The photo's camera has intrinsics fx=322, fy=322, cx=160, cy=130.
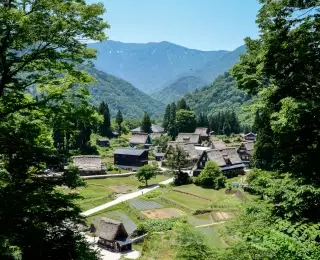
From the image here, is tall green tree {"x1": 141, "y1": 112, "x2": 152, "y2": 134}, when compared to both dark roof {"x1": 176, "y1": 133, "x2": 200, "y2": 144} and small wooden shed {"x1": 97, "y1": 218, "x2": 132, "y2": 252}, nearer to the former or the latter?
dark roof {"x1": 176, "y1": 133, "x2": 200, "y2": 144}

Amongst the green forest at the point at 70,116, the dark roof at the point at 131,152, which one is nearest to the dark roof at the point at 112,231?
the green forest at the point at 70,116

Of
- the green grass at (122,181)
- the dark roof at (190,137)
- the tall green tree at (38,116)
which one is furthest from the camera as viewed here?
the dark roof at (190,137)

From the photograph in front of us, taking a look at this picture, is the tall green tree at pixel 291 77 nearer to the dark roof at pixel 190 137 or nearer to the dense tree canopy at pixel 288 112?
the dense tree canopy at pixel 288 112

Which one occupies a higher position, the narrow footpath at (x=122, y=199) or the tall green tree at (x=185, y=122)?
the tall green tree at (x=185, y=122)

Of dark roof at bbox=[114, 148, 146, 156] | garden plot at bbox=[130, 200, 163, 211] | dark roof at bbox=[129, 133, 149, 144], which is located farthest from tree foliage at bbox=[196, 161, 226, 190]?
dark roof at bbox=[129, 133, 149, 144]

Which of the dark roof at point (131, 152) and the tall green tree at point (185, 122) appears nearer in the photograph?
the dark roof at point (131, 152)

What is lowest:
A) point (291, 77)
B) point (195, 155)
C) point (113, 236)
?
point (113, 236)

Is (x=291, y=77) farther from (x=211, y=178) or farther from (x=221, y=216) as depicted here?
(x=211, y=178)

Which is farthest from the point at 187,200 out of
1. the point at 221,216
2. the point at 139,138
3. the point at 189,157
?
the point at 139,138
